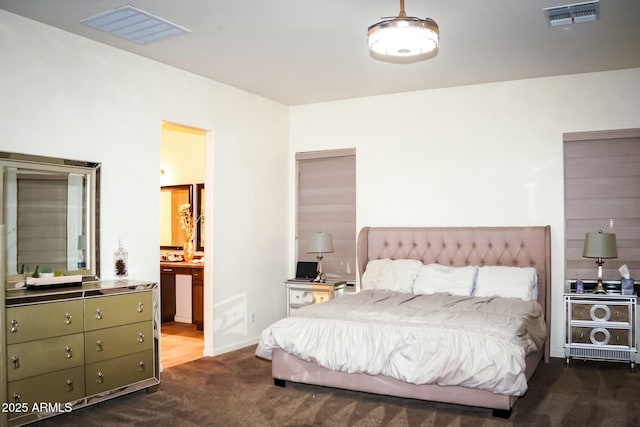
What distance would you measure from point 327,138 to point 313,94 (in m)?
0.62

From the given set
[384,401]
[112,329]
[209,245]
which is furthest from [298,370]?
[209,245]

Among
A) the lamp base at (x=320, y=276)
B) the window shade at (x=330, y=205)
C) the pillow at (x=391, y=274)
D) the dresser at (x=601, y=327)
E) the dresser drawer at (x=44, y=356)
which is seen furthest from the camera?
the window shade at (x=330, y=205)

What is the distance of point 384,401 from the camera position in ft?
13.5

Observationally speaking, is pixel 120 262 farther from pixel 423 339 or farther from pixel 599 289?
pixel 599 289

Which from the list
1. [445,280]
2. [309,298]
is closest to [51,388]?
[309,298]

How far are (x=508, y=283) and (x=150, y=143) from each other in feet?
11.4

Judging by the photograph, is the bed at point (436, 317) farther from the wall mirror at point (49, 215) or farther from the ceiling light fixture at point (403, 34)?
the ceiling light fixture at point (403, 34)

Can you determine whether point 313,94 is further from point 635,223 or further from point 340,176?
point 635,223

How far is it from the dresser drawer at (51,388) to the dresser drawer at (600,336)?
4176 millimetres

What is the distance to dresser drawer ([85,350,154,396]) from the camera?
3977mm

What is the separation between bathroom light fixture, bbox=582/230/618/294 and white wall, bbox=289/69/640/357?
410mm

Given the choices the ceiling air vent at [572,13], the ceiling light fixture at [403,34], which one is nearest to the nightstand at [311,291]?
the ceiling light fixture at [403,34]

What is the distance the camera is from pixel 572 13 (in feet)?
12.9

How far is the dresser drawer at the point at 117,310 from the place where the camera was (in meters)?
4.01
